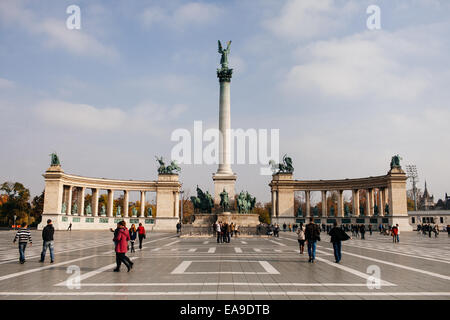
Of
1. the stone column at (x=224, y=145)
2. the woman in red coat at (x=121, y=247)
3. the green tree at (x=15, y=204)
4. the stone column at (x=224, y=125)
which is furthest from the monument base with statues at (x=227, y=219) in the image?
the green tree at (x=15, y=204)

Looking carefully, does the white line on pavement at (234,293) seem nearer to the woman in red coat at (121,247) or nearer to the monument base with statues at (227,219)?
the woman in red coat at (121,247)

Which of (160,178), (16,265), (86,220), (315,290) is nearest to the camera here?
(315,290)

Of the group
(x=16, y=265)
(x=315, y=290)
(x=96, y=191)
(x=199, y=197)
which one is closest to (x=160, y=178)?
(x=96, y=191)

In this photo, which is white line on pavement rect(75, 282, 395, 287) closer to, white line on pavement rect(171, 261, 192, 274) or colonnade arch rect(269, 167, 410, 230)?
white line on pavement rect(171, 261, 192, 274)

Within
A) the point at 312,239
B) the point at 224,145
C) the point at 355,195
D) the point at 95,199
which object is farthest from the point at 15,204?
the point at 312,239

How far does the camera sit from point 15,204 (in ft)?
301

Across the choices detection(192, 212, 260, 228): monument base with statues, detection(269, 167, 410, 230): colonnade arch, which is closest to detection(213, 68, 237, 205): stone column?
detection(192, 212, 260, 228): monument base with statues

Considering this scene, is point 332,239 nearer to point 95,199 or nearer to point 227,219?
point 227,219

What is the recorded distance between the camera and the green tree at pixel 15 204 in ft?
299

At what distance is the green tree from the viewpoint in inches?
3593

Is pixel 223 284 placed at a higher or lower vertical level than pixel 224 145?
lower

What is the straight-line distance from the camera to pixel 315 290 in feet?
35.1
